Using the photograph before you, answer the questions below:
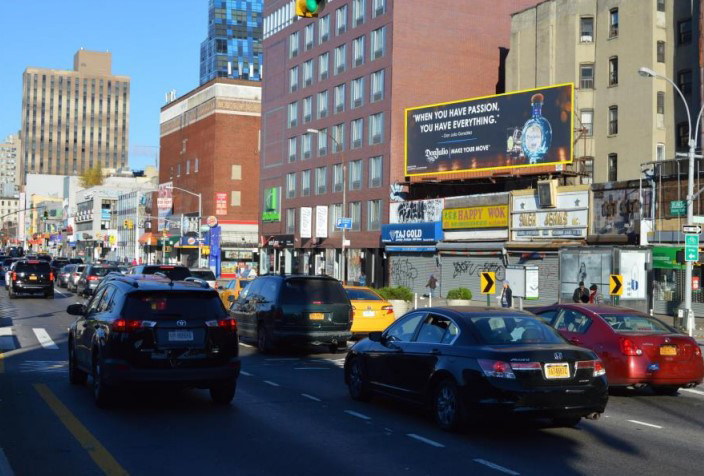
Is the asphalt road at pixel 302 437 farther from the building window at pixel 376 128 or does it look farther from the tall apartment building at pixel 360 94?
the building window at pixel 376 128

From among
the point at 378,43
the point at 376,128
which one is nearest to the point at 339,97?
the point at 378,43

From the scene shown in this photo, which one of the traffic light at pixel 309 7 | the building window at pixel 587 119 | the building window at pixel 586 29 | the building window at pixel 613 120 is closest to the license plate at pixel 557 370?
the traffic light at pixel 309 7

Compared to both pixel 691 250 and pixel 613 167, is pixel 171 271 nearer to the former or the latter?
pixel 691 250

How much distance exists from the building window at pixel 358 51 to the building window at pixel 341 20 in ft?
6.97

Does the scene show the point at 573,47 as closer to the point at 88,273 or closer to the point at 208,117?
the point at 88,273

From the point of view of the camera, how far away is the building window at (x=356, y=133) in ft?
204

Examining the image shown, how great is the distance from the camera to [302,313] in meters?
19.5

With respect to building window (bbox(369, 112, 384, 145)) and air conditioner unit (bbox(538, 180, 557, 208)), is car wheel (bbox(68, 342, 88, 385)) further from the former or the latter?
building window (bbox(369, 112, 384, 145))

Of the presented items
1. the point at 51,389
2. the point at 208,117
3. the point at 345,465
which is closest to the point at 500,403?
the point at 345,465

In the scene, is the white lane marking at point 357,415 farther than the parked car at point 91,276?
No

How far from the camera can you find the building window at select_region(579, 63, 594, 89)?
48.7m

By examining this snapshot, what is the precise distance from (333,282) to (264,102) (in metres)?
59.7

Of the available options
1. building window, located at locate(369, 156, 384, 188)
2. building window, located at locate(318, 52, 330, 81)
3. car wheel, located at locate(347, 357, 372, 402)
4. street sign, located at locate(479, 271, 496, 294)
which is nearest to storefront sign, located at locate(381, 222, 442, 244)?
building window, located at locate(369, 156, 384, 188)

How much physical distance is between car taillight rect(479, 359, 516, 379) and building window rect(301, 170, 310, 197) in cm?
5986
